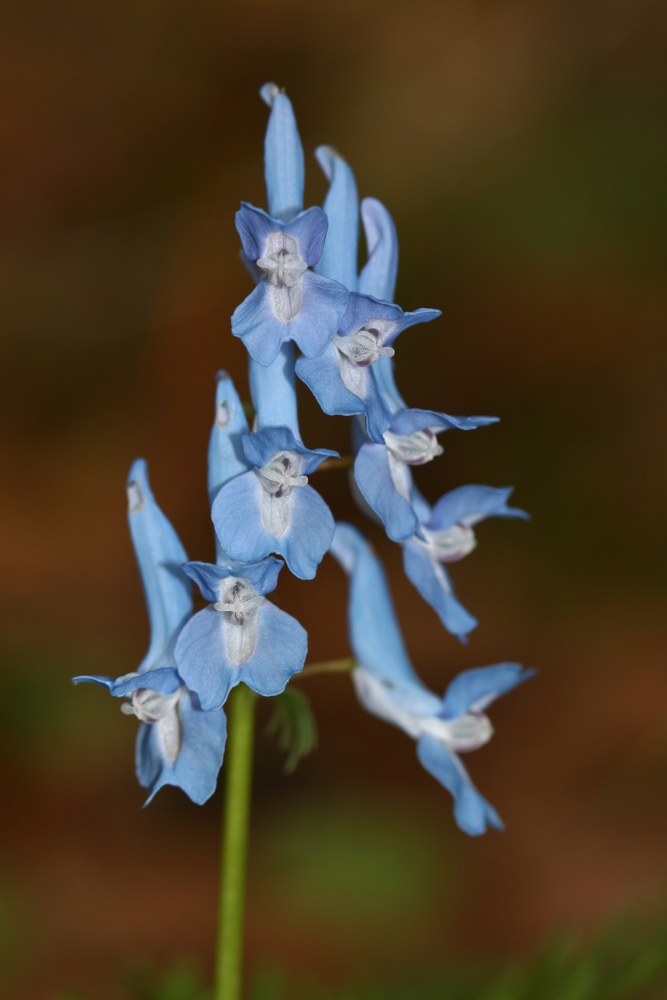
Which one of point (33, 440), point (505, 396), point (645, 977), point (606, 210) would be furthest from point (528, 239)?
point (645, 977)

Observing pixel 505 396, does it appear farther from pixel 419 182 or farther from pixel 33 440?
pixel 33 440

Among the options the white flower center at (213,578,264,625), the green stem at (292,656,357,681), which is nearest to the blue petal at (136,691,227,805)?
the white flower center at (213,578,264,625)

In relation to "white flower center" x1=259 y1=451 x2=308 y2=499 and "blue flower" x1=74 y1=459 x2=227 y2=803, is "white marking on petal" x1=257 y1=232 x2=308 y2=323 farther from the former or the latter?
"blue flower" x1=74 y1=459 x2=227 y2=803

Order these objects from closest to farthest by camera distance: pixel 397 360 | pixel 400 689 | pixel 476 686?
pixel 476 686
pixel 400 689
pixel 397 360

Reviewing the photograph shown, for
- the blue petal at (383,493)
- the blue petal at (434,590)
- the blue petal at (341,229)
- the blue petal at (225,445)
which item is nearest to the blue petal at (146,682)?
the blue petal at (225,445)

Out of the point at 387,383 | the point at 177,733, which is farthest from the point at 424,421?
the point at 177,733

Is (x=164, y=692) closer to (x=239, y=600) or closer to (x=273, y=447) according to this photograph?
(x=239, y=600)

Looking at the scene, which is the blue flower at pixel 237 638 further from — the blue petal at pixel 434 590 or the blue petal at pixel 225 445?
the blue petal at pixel 434 590
